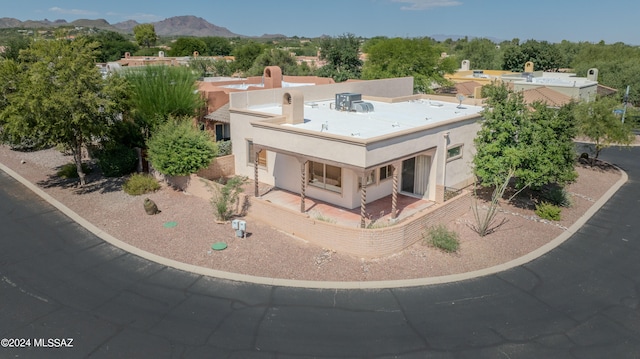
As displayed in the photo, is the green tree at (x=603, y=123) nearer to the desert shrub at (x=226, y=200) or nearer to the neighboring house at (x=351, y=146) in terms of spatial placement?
the neighboring house at (x=351, y=146)

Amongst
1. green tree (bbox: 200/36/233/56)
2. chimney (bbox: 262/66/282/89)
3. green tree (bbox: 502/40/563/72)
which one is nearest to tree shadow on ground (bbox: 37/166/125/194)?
chimney (bbox: 262/66/282/89)

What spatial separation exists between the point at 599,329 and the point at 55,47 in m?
24.9

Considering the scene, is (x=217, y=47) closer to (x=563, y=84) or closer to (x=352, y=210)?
(x=563, y=84)

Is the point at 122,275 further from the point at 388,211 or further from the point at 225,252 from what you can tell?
the point at 388,211

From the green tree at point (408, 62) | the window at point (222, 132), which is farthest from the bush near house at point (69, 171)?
the green tree at point (408, 62)

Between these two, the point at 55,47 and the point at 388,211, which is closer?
the point at 388,211

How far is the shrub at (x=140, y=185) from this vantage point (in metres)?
24.3

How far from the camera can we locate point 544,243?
1919 cm

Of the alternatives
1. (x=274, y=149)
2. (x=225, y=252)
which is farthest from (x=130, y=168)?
(x=225, y=252)

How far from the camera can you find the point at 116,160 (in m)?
26.8

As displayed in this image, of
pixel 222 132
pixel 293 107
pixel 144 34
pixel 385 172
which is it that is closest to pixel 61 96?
pixel 222 132

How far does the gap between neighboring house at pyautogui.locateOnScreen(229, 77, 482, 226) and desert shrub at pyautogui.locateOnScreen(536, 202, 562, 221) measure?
410cm

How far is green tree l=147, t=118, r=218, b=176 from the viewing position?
23531 mm

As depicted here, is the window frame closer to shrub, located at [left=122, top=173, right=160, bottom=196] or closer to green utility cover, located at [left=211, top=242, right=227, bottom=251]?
green utility cover, located at [left=211, top=242, right=227, bottom=251]
